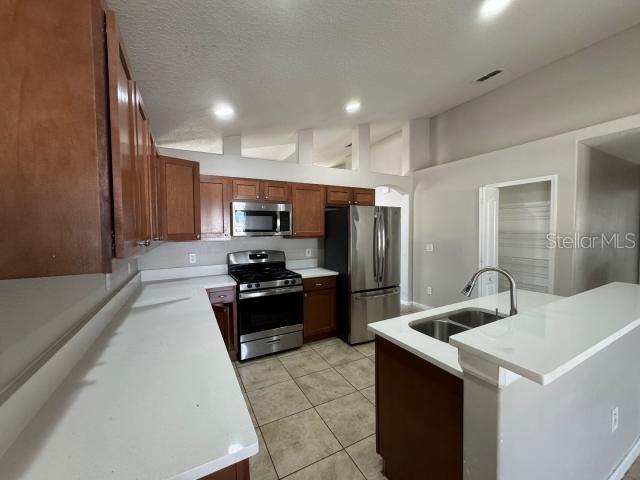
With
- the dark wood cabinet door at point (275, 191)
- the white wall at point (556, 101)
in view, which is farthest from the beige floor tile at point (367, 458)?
the white wall at point (556, 101)

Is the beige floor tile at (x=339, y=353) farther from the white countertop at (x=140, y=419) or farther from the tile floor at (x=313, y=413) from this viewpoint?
the white countertop at (x=140, y=419)

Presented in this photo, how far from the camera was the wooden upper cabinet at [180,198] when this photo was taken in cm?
233

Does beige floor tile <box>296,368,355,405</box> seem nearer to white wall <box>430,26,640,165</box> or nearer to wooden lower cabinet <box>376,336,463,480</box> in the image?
wooden lower cabinet <box>376,336,463,480</box>

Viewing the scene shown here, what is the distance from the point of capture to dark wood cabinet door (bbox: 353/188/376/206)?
3779 millimetres

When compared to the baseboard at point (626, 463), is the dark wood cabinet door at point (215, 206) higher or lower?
higher

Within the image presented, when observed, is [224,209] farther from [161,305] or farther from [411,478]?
[411,478]

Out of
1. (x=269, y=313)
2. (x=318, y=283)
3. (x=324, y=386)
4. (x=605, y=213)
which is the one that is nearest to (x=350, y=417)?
(x=324, y=386)

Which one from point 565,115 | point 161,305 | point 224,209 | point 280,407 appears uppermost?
point 565,115

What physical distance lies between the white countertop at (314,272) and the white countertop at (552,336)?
2299mm

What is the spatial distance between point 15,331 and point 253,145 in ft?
12.1

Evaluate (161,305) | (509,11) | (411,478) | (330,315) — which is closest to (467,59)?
(509,11)

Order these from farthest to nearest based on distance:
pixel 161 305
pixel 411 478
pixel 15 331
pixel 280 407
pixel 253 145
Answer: pixel 253 145 → pixel 280 407 → pixel 161 305 → pixel 411 478 → pixel 15 331

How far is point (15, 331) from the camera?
0.79m

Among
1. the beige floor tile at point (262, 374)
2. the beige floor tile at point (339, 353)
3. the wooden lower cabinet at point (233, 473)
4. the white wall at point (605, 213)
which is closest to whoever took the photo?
the wooden lower cabinet at point (233, 473)
